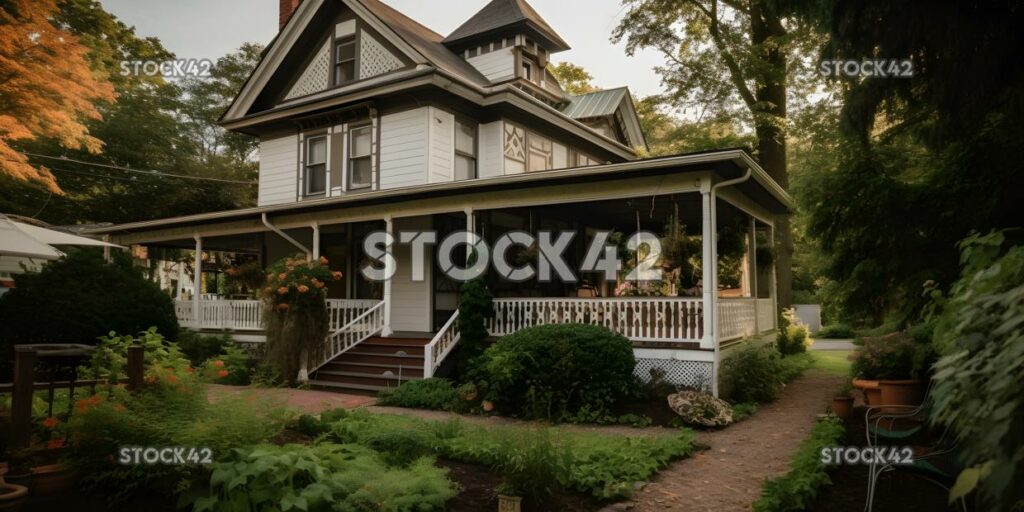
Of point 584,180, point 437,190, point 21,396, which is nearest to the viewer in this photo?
point 21,396

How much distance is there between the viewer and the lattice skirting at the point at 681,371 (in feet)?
32.3

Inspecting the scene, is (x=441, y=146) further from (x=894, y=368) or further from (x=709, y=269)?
(x=894, y=368)

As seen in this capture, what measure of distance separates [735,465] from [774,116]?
51.2 ft

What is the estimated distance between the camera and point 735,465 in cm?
646

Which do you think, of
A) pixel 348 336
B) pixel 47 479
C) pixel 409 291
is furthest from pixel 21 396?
pixel 409 291

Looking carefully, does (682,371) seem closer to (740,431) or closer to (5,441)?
(740,431)

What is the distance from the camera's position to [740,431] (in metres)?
8.20

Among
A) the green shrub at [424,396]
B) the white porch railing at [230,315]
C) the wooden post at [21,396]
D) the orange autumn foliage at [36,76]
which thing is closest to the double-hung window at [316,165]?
the white porch railing at [230,315]

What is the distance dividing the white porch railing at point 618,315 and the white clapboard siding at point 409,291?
3.19 meters

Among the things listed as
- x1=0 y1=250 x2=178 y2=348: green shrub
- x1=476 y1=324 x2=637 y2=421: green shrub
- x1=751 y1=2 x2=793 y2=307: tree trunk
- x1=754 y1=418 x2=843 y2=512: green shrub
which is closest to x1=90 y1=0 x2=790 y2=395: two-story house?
x1=476 y1=324 x2=637 y2=421: green shrub

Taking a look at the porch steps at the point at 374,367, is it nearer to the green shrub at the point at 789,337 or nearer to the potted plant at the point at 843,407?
the potted plant at the point at 843,407

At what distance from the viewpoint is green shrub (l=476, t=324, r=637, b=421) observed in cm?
910

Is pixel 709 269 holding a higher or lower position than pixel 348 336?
higher

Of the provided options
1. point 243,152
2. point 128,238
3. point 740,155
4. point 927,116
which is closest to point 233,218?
point 128,238
